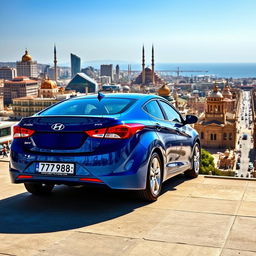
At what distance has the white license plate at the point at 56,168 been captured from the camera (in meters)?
4.36

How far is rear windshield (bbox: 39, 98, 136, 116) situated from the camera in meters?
4.88

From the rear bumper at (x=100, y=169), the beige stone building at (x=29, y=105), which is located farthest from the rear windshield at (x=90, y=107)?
the beige stone building at (x=29, y=105)

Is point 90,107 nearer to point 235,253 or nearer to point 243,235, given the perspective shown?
point 243,235

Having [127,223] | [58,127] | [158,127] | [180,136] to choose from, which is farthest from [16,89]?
[127,223]

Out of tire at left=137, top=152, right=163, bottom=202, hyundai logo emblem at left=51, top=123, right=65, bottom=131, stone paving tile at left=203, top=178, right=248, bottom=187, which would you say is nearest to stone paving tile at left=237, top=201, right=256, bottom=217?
tire at left=137, top=152, right=163, bottom=202

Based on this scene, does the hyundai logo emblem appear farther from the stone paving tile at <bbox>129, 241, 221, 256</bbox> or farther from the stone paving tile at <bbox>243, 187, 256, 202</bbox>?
the stone paving tile at <bbox>243, 187, 256, 202</bbox>

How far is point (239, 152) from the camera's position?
206 ft

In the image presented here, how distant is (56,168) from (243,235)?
178 centimetres

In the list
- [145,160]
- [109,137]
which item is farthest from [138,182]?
[109,137]

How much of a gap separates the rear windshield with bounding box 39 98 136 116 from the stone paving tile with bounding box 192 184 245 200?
133 centimetres

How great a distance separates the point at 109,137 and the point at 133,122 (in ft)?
1.20

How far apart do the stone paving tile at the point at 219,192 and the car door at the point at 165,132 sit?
420 millimetres

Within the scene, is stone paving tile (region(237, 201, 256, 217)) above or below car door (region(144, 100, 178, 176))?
below

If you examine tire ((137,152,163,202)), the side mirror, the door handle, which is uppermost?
the door handle
